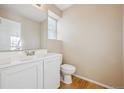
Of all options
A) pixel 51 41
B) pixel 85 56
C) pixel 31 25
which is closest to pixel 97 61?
pixel 85 56

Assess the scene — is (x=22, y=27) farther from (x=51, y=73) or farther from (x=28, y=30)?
(x=51, y=73)

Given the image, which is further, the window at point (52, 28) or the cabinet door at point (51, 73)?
the window at point (52, 28)

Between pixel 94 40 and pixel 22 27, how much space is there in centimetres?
168

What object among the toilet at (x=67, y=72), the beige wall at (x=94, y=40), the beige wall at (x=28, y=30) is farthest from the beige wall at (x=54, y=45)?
the toilet at (x=67, y=72)

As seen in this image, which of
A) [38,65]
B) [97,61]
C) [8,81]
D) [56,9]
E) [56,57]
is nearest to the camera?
[8,81]

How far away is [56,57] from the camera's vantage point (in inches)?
81.3

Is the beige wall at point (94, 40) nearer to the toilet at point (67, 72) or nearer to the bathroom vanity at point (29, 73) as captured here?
the toilet at point (67, 72)

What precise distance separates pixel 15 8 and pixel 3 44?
0.69 m

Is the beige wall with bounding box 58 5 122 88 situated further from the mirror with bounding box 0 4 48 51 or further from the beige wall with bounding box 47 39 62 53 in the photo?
the mirror with bounding box 0 4 48 51

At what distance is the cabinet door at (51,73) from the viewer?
1742 millimetres

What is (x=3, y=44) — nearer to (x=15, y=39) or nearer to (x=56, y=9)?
(x=15, y=39)

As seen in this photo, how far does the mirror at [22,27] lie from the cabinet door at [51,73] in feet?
1.81
